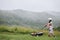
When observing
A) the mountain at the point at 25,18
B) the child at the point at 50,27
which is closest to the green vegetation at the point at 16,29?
the mountain at the point at 25,18

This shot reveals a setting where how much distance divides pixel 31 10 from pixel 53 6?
764 millimetres

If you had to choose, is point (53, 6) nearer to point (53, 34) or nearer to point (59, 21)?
point (59, 21)

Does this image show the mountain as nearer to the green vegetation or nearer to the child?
the green vegetation

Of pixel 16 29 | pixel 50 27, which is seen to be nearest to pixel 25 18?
pixel 16 29

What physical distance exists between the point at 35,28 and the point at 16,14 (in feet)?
2.62

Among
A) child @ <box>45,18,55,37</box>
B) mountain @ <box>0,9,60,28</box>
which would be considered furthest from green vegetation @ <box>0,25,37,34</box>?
child @ <box>45,18,55,37</box>

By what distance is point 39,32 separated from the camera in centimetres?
624

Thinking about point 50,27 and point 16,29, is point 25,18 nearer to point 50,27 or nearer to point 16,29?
point 16,29

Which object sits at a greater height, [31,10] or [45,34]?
[31,10]

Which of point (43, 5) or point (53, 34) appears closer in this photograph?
point (53, 34)

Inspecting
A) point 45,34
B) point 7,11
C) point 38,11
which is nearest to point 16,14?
point 7,11

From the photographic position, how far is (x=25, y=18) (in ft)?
21.4

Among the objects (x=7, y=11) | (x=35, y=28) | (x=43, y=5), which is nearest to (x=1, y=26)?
(x=7, y=11)

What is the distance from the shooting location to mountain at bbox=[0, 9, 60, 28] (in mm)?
6449
